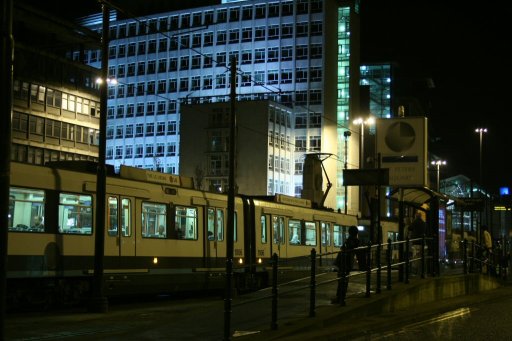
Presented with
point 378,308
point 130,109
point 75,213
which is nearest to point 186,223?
point 75,213

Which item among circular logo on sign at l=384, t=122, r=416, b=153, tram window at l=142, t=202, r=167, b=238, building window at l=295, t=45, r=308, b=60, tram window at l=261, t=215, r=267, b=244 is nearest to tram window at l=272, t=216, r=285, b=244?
tram window at l=261, t=215, r=267, b=244

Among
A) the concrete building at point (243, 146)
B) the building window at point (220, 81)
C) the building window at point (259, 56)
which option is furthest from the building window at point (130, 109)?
the building window at point (259, 56)

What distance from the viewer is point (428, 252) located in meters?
18.7

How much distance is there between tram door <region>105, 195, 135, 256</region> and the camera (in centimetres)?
1828

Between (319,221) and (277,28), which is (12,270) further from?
(277,28)

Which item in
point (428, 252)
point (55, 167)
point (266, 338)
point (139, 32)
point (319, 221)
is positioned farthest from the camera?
point (139, 32)

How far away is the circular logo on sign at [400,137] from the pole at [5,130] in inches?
544

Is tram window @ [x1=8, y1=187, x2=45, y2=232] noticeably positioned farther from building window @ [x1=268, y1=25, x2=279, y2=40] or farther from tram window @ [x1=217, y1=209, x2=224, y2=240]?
building window @ [x1=268, y1=25, x2=279, y2=40]

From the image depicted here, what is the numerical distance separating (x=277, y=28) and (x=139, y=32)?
2073cm

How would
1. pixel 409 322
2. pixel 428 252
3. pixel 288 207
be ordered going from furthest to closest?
pixel 288 207, pixel 428 252, pixel 409 322

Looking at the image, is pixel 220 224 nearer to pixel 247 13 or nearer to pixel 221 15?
pixel 247 13

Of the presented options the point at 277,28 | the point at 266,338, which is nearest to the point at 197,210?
the point at 266,338

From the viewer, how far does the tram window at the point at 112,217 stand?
18.3m

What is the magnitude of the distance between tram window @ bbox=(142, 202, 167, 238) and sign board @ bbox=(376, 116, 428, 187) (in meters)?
6.31
